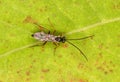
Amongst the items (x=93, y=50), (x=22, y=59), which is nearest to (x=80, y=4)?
(x=93, y=50)

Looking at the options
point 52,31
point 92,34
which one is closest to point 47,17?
point 52,31

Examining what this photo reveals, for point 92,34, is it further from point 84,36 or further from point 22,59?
point 22,59

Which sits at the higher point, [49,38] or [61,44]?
[49,38]

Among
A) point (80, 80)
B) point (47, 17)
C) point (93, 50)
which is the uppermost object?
point (47, 17)

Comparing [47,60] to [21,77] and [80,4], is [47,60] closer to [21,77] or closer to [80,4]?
[21,77]

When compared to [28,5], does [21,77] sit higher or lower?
lower

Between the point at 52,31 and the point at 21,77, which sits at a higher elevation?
the point at 52,31
